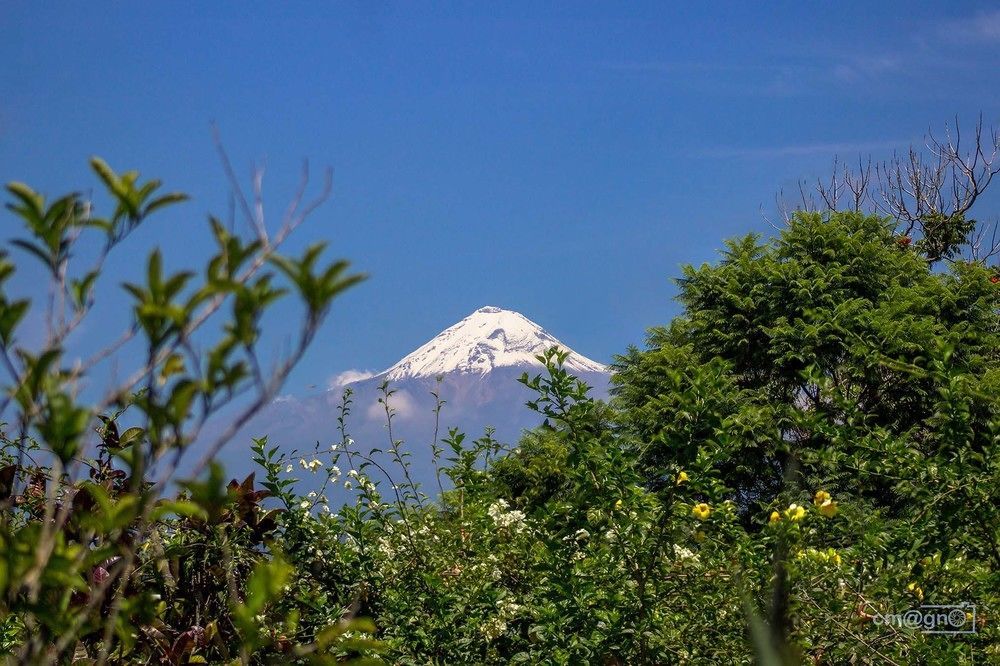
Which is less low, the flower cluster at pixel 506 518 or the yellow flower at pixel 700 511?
the flower cluster at pixel 506 518

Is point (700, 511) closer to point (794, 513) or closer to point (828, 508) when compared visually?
point (794, 513)

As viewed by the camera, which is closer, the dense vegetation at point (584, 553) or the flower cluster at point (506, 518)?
the dense vegetation at point (584, 553)

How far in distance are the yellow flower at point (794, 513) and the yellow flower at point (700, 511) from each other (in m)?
0.28

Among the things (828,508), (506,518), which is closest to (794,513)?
(828,508)

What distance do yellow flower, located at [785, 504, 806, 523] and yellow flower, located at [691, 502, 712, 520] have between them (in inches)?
10.9

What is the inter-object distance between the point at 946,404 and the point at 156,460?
269 centimetres

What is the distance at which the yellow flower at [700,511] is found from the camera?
3.44 m

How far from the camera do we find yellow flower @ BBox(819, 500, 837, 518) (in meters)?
3.51

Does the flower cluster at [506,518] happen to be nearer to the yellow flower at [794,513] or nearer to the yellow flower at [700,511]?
the yellow flower at [700,511]

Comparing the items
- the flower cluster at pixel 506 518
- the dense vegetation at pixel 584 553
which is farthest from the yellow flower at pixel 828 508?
the flower cluster at pixel 506 518

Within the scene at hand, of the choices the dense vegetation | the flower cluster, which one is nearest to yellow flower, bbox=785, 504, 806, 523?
the dense vegetation

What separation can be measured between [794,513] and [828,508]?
0.69 feet

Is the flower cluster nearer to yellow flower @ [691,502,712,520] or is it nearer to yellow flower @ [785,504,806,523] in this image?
yellow flower @ [691,502,712,520]

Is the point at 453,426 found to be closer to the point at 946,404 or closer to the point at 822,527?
the point at 822,527
